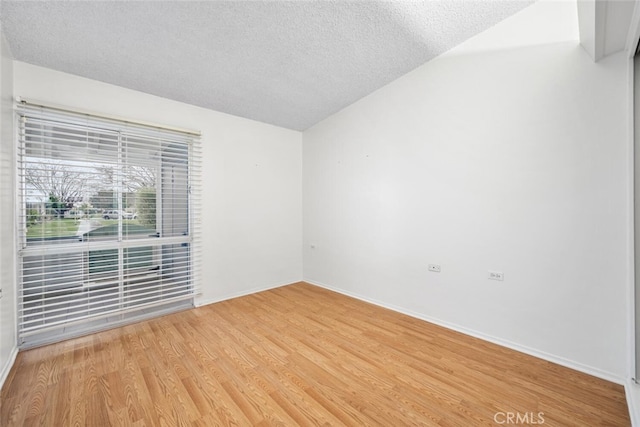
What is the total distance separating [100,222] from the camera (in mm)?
2896

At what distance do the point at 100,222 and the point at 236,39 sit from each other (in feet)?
7.80

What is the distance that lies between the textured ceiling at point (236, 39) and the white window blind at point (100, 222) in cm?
60

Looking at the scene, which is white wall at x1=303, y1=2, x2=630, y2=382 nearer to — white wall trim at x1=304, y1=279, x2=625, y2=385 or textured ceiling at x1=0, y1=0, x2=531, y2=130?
white wall trim at x1=304, y1=279, x2=625, y2=385

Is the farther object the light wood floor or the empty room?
the empty room

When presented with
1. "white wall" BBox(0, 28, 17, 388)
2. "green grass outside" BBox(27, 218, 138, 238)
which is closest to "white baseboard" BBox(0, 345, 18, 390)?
"white wall" BBox(0, 28, 17, 388)

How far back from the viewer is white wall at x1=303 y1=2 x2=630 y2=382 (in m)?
2.11

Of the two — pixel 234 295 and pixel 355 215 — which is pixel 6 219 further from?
pixel 355 215

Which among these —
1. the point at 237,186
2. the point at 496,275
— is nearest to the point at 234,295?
the point at 237,186

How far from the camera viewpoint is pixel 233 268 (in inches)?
157

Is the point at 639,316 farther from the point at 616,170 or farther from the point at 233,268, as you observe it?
the point at 233,268

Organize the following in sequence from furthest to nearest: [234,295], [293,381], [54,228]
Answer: [234,295] → [54,228] → [293,381]

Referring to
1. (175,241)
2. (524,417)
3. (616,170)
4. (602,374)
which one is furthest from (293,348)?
(616,170)

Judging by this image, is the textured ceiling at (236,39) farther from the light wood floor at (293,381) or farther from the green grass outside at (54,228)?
the light wood floor at (293,381)

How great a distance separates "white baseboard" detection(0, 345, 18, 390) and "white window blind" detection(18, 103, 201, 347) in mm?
176
